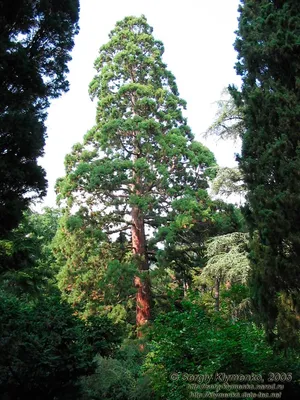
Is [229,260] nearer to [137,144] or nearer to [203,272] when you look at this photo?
→ [203,272]

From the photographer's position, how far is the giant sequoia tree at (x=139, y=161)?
1381 centimetres

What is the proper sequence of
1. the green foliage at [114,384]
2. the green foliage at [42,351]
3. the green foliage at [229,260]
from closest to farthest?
the green foliage at [42,351] → the green foliage at [114,384] → the green foliage at [229,260]

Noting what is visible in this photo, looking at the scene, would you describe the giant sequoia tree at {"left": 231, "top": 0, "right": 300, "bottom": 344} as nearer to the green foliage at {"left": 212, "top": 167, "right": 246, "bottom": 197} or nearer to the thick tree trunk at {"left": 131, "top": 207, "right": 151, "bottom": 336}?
the green foliage at {"left": 212, "top": 167, "right": 246, "bottom": 197}

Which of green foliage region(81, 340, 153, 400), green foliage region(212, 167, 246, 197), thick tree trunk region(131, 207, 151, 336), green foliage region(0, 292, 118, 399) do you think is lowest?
green foliage region(81, 340, 153, 400)

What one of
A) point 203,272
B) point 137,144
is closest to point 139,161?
point 137,144

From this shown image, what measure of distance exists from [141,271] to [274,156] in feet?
26.2

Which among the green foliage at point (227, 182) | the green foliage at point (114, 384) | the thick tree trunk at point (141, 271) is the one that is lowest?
the green foliage at point (114, 384)

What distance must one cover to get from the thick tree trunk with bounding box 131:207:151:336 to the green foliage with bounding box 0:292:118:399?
20.1ft

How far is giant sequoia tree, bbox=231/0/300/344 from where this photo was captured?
605 cm

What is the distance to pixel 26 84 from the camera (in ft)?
21.1

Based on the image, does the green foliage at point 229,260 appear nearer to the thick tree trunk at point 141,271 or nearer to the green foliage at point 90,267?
the thick tree trunk at point 141,271

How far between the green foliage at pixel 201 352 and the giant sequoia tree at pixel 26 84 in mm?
2967

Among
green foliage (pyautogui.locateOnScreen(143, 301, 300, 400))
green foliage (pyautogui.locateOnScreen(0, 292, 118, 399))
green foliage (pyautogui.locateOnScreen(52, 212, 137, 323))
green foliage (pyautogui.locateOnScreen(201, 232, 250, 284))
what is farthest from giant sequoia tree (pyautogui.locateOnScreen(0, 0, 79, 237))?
green foliage (pyautogui.locateOnScreen(52, 212, 137, 323))

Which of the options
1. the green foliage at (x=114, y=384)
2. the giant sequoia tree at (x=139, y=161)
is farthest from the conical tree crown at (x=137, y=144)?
the green foliage at (x=114, y=384)
